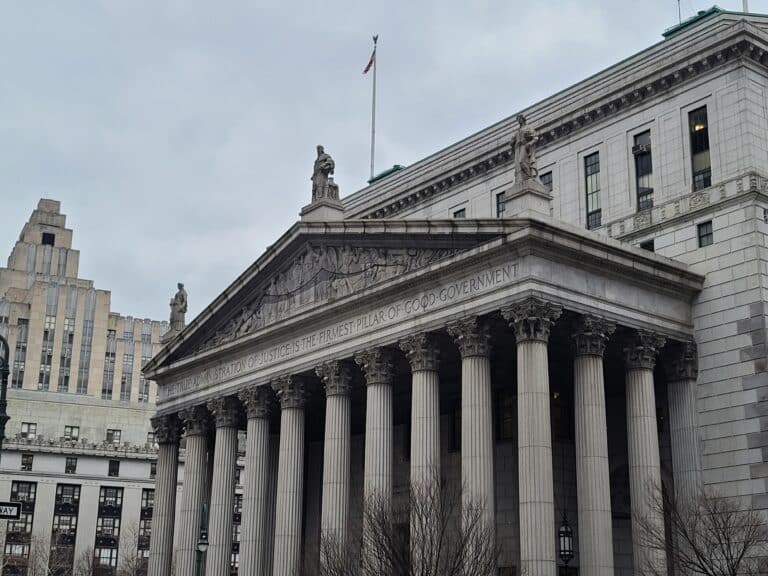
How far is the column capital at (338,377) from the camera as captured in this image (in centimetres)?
4934

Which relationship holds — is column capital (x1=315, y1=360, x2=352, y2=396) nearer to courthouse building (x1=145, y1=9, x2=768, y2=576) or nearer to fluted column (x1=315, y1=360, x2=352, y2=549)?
fluted column (x1=315, y1=360, x2=352, y2=549)

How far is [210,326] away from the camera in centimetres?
5928

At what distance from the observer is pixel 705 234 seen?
155ft

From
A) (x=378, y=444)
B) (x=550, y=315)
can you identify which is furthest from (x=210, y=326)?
(x=550, y=315)

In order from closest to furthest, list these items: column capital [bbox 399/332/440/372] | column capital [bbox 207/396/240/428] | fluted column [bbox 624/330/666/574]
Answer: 1. fluted column [bbox 624/330/666/574]
2. column capital [bbox 399/332/440/372]
3. column capital [bbox 207/396/240/428]

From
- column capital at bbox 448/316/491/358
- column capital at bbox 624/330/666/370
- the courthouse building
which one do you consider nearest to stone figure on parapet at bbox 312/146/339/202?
the courthouse building

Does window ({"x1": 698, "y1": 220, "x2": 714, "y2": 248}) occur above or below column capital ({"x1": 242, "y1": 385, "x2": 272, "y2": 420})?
above

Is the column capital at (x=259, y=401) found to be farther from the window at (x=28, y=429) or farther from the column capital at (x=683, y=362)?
the window at (x=28, y=429)

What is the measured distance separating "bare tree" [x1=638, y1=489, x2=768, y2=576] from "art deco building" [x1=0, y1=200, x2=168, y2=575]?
5846cm

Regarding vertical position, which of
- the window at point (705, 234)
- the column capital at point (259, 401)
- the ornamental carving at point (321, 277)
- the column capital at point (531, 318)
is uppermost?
the window at point (705, 234)

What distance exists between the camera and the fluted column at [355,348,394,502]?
4591 centimetres

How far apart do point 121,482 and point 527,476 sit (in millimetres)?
74719

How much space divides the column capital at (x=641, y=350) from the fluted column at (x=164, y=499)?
29.0m

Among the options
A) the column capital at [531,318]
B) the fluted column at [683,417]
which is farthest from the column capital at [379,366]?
the fluted column at [683,417]
